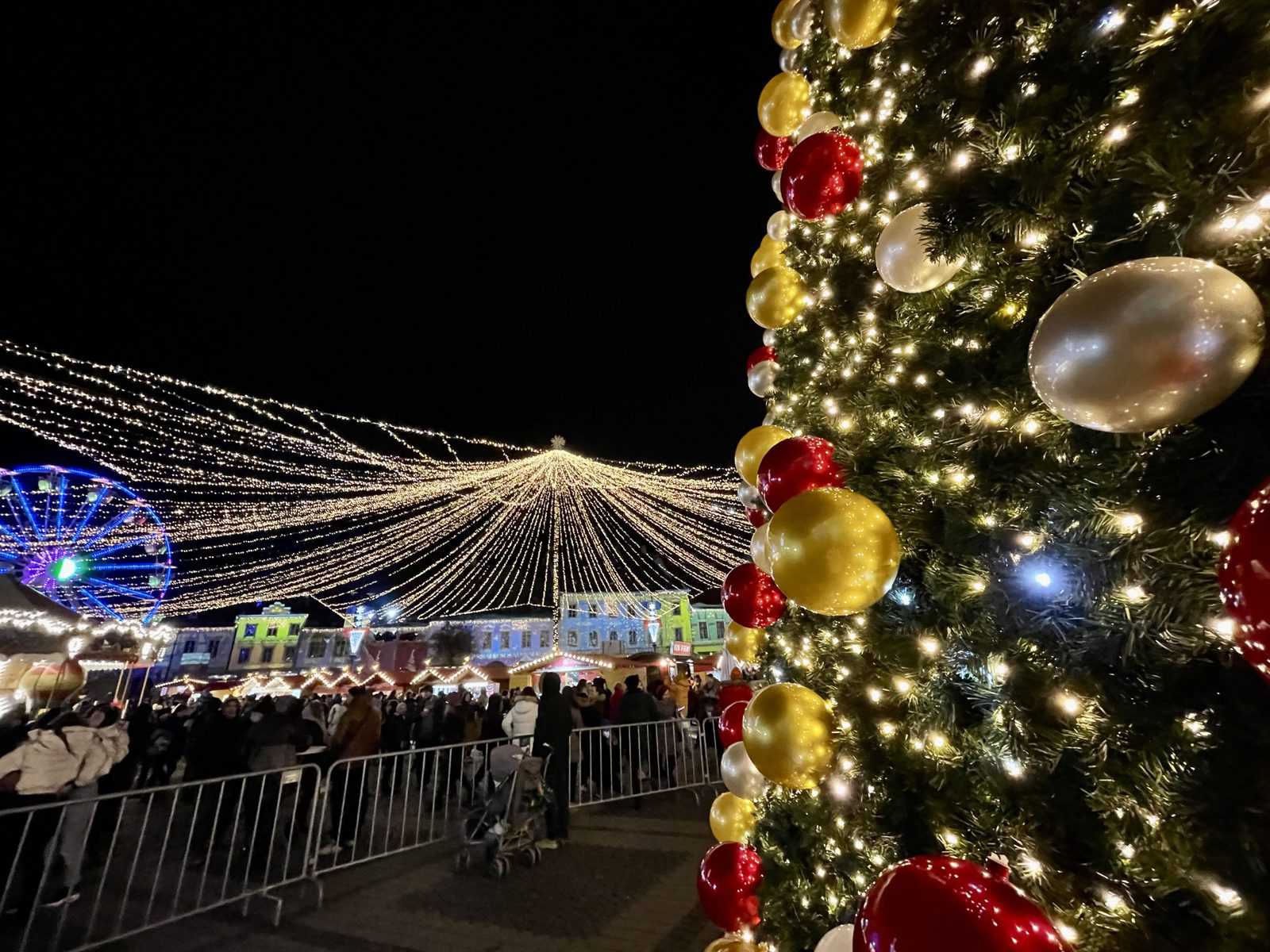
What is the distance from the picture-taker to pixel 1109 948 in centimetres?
110

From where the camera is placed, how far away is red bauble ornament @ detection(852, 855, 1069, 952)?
910 millimetres

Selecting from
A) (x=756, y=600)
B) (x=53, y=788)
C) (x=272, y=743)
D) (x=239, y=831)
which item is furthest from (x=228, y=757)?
(x=756, y=600)

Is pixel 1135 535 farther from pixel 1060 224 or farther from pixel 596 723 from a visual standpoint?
pixel 596 723

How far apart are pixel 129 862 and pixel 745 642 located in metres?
7.12

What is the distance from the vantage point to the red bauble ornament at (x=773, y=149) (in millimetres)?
3352

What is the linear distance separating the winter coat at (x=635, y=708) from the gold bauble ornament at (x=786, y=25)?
7199mm

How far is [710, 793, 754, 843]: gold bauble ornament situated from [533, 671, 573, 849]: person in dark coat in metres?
2.98

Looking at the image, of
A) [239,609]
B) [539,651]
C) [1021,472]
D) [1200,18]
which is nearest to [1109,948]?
[1021,472]

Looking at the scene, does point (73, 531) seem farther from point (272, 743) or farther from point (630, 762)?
point (630, 762)

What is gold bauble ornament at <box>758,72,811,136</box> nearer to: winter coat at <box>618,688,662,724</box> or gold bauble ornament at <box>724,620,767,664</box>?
gold bauble ornament at <box>724,620,767,664</box>

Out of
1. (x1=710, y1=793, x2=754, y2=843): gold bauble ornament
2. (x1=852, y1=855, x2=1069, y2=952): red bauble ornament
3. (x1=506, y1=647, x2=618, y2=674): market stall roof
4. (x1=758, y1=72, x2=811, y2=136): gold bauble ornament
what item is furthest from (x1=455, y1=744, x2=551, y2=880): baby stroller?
(x1=506, y1=647, x2=618, y2=674): market stall roof

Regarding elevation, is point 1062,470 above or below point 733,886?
above

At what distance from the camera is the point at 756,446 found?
2938 millimetres

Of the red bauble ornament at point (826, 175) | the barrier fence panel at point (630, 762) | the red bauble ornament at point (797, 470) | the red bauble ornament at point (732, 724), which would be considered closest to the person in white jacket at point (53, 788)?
the barrier fence panel at point (630, 762)
